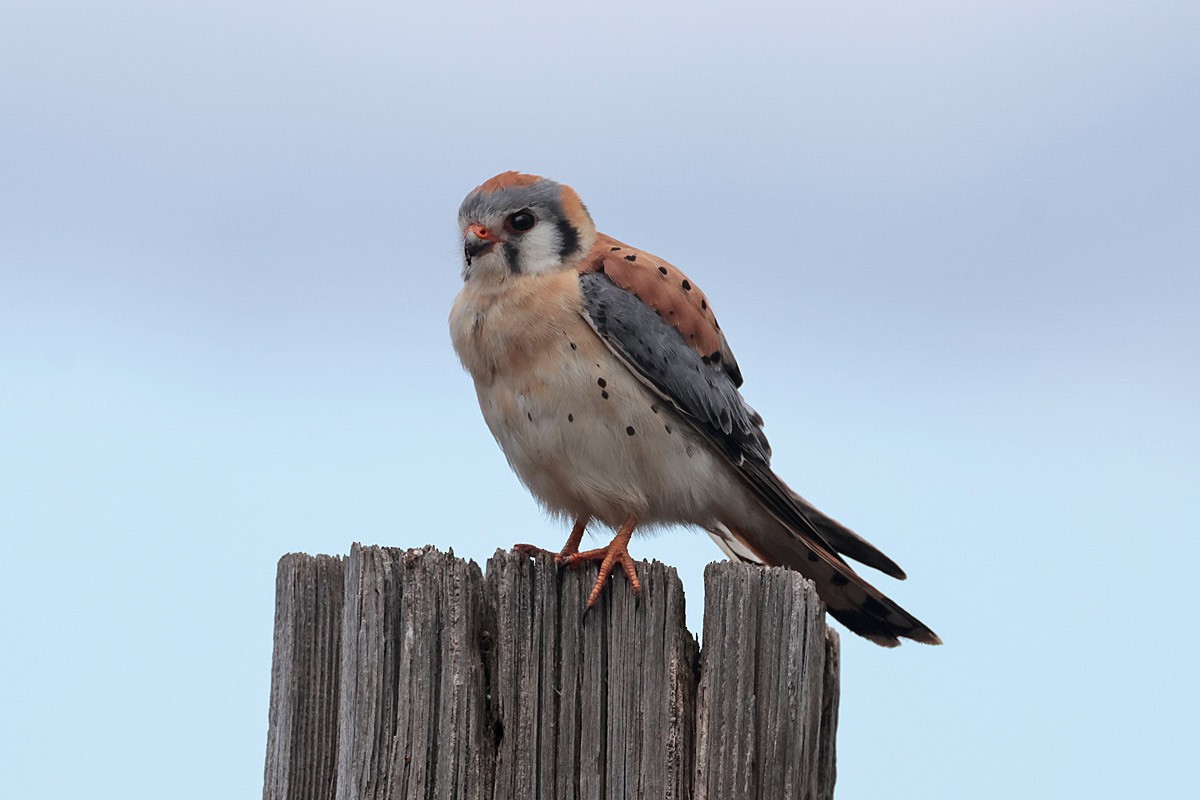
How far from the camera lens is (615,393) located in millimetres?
4215

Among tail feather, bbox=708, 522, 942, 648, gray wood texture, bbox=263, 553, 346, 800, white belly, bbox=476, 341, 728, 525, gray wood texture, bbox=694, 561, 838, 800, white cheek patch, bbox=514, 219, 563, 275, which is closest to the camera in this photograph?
gray wood texture, bbox=694, 561, 838, 800

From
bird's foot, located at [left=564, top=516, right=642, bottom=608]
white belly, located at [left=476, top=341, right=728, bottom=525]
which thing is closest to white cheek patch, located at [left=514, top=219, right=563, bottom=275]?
white belly, located at [left=476, top=341, right=728, bottom=525]

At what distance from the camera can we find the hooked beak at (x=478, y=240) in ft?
14.6

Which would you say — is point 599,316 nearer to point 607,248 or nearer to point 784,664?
point 607,248

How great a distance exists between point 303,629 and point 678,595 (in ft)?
2.73

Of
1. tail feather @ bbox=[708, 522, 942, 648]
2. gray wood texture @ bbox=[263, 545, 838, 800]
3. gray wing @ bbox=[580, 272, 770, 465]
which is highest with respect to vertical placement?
gray wing @ bbox=[580, 272, 770, 465]

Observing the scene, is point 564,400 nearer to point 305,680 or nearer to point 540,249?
point 540,249

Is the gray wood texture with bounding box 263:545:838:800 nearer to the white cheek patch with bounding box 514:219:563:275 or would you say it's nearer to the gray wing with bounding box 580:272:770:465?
the gray wing with bounding box 580:272:770:465

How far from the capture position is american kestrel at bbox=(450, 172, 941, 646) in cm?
421

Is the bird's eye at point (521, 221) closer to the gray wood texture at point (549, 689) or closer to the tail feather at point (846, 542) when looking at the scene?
the tail feather at point (846, 542)

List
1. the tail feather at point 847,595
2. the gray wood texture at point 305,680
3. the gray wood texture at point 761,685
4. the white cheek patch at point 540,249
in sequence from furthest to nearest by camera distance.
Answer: the white cheek patch at point 540,249 → the tail feather at point 847,595 → the gray wood texture at point 305,680 → the gray wood texture at point 761,685

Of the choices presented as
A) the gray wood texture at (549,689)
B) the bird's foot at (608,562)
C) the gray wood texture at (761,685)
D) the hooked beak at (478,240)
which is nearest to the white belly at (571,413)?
the hooked beak at (478,240)

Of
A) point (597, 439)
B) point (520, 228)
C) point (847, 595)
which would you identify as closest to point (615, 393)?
point (597, 439)

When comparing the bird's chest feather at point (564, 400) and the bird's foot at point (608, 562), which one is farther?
the bird's chest feather at point (564, 400)
